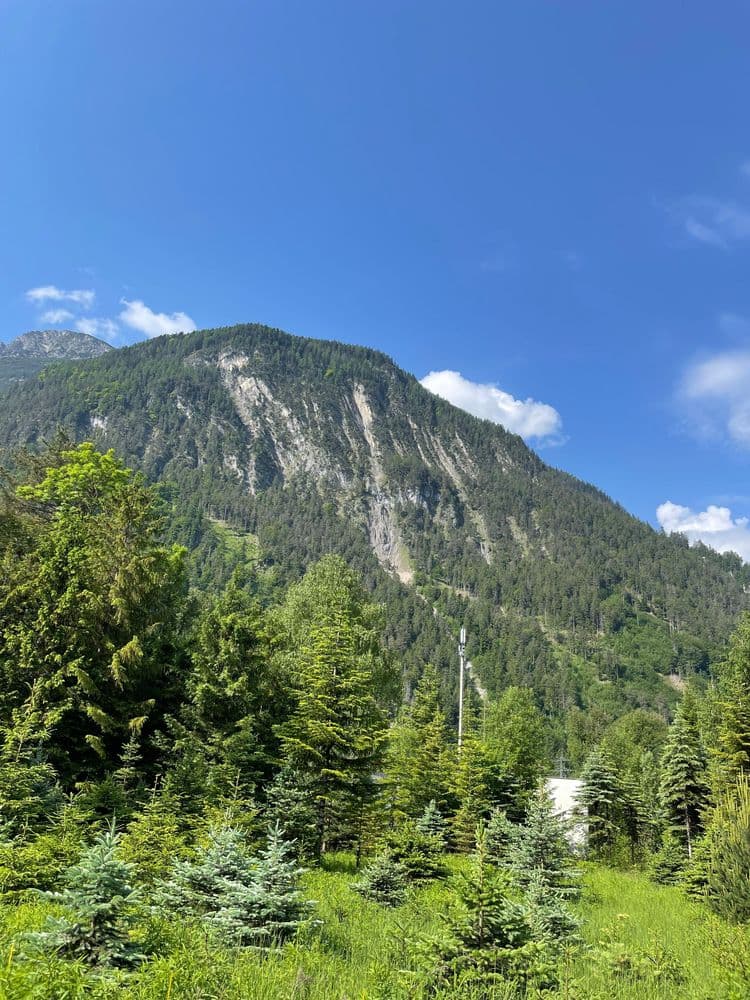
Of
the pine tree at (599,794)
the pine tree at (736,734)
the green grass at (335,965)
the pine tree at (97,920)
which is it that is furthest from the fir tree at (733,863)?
the pine tree at (599,794)

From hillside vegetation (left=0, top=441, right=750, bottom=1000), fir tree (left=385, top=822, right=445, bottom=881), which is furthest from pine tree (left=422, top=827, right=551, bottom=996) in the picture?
fir tree (left=385, top=822, right=445, bottom=881)

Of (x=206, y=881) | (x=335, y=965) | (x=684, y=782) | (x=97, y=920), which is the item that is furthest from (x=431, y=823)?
(x=97, y=920)

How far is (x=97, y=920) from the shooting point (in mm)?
5344

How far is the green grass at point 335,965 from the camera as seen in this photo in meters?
4.39

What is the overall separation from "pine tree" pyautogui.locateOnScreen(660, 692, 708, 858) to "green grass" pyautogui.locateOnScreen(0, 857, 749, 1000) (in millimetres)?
14783

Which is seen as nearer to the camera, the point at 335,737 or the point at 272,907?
the point at 272,907

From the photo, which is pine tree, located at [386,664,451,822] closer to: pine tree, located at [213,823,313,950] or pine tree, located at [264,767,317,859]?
pine tree, located at [264,767,317,859]

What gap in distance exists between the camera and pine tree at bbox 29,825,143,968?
5.09m

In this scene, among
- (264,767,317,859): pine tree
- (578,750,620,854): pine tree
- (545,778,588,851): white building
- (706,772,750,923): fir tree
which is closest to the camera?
(706,772,750,923): fir tree

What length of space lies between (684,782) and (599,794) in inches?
322

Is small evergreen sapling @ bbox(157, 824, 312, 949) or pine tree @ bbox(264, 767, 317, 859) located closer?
small evergreen sapling @ bbox(157, 824, 312, 949)

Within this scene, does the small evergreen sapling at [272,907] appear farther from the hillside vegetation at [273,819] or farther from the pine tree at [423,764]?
the pine tree at [423,764]

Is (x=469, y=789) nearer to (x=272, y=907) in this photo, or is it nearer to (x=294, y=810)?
(x=294, y=810)

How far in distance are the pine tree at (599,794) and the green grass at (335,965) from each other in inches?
848
